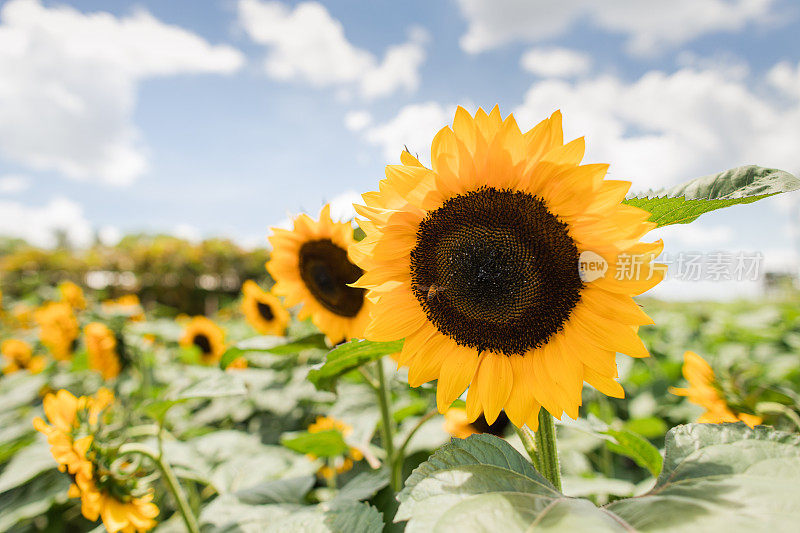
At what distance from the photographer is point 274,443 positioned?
281 centimetres

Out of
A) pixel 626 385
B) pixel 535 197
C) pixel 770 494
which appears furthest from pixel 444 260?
pixel 626 385

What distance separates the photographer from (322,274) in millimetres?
1777

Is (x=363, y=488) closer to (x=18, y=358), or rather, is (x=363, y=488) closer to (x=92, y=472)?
(x=92, y=472)

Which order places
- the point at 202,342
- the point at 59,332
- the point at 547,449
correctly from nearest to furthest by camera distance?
the point at 547,449 < the point at 59,332 < the point at 202,342

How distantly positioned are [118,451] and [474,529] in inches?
50.2

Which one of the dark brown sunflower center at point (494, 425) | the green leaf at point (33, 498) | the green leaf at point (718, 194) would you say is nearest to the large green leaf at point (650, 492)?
the green leaf at point (718, 194)

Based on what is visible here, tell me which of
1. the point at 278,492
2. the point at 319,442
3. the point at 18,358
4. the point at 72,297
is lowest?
the point at 18,358

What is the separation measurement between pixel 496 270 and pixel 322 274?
3.17 feet

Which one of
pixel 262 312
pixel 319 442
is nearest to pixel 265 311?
pixel 262 312

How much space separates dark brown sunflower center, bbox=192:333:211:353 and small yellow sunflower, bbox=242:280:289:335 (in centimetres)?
77

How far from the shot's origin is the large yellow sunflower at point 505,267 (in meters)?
0.81

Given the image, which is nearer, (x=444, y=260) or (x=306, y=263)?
(x=444, y=260)

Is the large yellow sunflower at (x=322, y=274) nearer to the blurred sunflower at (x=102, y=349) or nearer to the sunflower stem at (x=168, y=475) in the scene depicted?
the sunflower stem at (x=168, y=475)

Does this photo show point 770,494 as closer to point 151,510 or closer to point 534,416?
point 534,416
